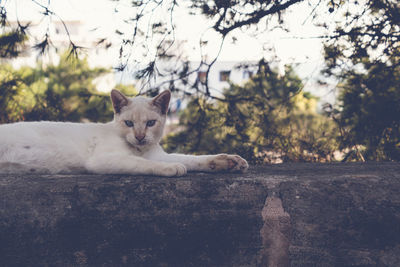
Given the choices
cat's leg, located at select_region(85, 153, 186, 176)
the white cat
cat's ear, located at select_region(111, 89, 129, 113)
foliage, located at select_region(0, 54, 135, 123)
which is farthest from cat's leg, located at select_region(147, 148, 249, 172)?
foliage, located at select_region(0, 54, 135, 123)

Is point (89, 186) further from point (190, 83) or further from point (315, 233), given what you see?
point (190, 83)

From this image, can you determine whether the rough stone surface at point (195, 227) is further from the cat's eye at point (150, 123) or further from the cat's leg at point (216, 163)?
the cat's eye at point (150, 123)

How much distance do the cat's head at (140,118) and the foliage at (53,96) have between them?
0.53 meters

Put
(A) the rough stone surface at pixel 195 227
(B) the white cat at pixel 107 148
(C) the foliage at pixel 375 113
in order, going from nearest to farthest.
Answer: (A) the rough stone surface at pixel 195 227 → (B) the white cat at pixel 107 148 → (C) the foliage at pixel 375 113

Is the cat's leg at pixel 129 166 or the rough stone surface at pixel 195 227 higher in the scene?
the cat's leg at pixel 129 166

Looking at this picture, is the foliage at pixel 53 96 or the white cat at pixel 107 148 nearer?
the white cat at pixel 107 148

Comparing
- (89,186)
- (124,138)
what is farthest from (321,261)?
(124,138)

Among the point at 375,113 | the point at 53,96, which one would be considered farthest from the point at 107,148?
the point at 53,96

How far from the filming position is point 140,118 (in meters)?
2.42

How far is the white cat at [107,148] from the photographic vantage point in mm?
2166

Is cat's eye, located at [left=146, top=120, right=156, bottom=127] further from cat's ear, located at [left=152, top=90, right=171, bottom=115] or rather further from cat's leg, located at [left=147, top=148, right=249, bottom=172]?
cat's leg, located at [left=147, top=148, right=249, bottom=172]

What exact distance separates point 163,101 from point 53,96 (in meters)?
3.81

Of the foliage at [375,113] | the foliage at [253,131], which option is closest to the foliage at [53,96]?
the foliage at [253,131]

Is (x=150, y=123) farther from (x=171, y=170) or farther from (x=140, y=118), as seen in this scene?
(x=171, y=170)
